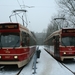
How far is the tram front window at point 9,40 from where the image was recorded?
51.3 feet

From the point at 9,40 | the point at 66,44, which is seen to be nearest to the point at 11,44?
the point at 9,40

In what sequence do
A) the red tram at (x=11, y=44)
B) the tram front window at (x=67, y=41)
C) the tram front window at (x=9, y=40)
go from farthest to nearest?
the tram front window at (x=67, y=41) → the tram front window at (x=9, y=40) → the red tram at (x=11, y=44)

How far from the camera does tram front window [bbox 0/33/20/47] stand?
15633 millimetres

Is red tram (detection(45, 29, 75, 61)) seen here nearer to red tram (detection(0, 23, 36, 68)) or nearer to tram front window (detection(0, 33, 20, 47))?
red tram (detection(0, 23, 36, 68))

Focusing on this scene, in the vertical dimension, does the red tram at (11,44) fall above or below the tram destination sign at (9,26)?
below

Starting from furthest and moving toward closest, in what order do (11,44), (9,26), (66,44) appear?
(66,44) < (9,26) < (11,44)

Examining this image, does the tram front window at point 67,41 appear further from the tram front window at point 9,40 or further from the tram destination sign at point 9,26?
the tram destination sign at point 9,26

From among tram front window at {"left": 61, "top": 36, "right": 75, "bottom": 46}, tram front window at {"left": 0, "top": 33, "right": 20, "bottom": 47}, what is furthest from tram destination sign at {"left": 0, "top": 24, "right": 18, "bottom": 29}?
tram front window at {"left": 61, "top": 36, "right": 75, "bottom": 46}

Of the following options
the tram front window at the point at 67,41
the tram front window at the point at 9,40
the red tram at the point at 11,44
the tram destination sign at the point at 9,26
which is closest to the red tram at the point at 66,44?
the tram front window at the point at 67,41

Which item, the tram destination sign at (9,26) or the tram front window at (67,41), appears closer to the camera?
the tram destination sign at (9,26)

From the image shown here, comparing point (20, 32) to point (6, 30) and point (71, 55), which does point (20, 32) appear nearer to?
point (6, 30)

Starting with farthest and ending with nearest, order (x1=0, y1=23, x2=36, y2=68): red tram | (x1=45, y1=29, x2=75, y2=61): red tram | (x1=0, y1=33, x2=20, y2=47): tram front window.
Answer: (x1=45, y1=29, x2=75, y2=61): red tram
(x1=0, y1=33, x2=20, y2=47): tram front window
(x1=0, y1=23, x2=36, y2=68): red tram

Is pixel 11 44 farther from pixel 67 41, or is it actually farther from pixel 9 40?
pixel 67 41

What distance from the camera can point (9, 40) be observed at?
15695 mm
